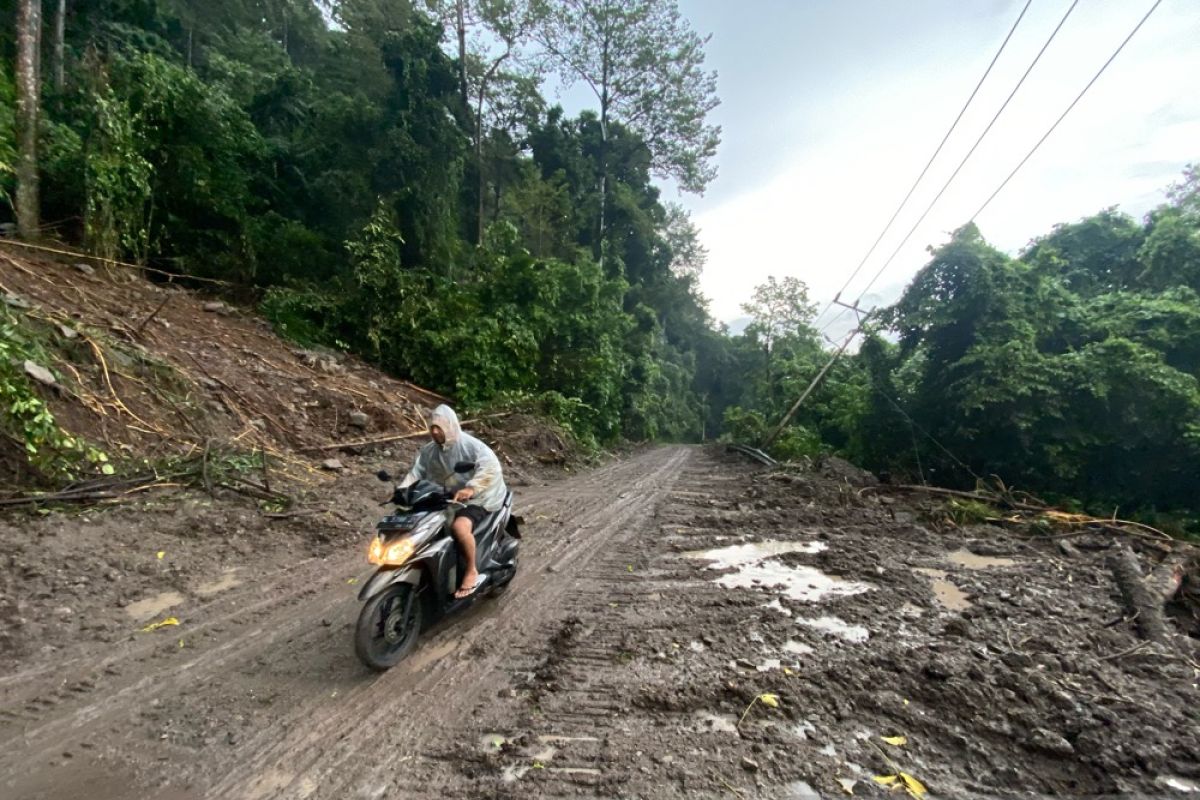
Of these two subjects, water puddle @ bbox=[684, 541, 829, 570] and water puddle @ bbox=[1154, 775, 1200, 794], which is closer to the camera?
water puddle @ bbox=[1154, 775, 1200, 794]

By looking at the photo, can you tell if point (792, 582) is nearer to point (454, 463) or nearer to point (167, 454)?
point (454, 463)

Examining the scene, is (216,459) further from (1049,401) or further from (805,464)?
Result: (1049,401)

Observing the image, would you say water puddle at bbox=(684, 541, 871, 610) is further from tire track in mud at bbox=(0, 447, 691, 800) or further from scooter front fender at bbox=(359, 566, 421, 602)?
scooter front fender at bbox=(359, 566, 421, 602)

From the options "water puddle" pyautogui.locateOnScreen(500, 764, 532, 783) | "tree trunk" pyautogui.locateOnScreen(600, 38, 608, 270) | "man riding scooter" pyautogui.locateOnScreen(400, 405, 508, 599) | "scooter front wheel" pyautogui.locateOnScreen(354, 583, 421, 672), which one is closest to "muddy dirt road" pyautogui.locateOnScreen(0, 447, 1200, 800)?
"water puddle" pyautogui.locateOnScreen(500, 764, 532, 783)

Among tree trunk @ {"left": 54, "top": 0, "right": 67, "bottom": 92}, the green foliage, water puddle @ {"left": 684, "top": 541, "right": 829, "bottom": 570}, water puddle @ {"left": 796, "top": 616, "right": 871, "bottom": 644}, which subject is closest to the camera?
water puddle @ {"left": 796, "top": 616, "right": 871, "bottom": 644}

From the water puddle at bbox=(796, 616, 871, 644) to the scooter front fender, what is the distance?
2667mm

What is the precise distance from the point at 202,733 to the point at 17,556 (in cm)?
287

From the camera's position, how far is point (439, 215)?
16438mm

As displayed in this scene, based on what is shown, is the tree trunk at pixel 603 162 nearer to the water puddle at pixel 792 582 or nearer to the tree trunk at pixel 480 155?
the tree trunk at pixel 480 155

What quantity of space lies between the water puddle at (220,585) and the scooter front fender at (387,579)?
1.90 m

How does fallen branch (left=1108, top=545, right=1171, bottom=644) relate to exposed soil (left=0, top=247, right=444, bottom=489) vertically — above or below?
below

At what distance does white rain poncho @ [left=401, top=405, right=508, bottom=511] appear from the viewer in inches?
156

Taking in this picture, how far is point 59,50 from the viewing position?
1179 centimetres

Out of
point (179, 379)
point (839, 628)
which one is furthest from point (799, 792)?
point (179, 379)
